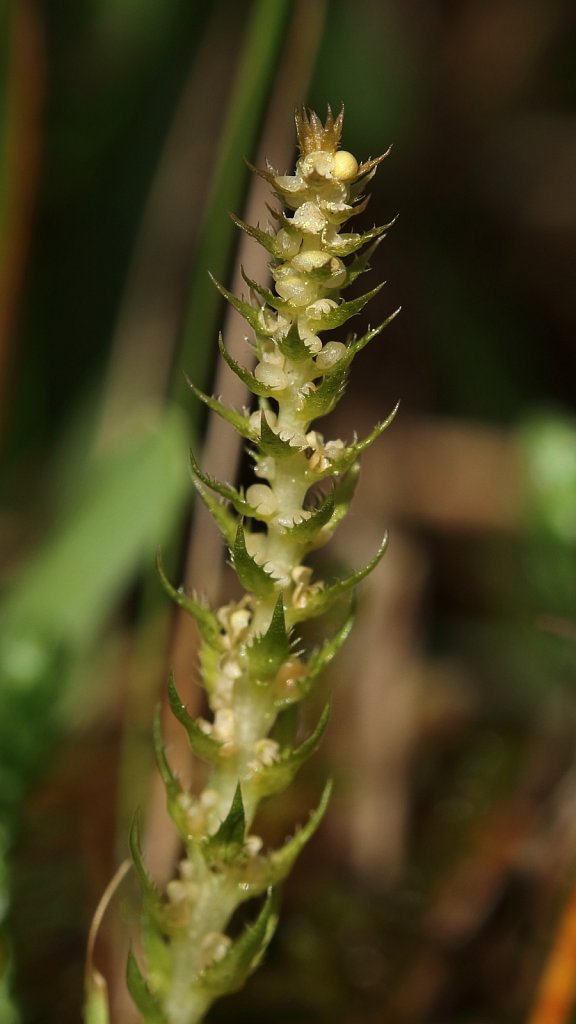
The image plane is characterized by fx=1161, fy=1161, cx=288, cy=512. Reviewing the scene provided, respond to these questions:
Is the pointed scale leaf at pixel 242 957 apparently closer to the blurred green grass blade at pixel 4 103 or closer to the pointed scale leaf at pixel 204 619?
the pointed scale leaf at pixel 204 619

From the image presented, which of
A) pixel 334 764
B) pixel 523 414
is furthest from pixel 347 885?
pixel 523 414

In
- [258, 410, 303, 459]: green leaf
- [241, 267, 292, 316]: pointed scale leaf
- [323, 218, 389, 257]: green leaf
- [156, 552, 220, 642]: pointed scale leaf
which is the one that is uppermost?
[323, 218, 389, 257]: green leaf

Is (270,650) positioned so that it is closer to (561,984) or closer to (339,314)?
(339,314)

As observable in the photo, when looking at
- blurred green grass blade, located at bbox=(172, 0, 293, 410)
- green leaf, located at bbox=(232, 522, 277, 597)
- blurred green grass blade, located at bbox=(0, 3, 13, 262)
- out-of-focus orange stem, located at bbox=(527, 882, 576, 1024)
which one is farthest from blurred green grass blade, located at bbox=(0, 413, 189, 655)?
green leaf, located at bbox=(232, 522, 277, 597)

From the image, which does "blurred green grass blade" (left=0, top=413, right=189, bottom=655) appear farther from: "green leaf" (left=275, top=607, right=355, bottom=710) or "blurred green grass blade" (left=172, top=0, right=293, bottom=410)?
"green leaf" (left=275, top=607, right=355, bottom=710)

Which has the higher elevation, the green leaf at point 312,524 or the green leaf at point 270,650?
the green leaf at point 312,524

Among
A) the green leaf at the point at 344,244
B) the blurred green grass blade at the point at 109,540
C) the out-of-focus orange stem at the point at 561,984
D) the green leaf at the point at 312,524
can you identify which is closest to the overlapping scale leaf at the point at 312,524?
the green leaf at the point at 312,524
